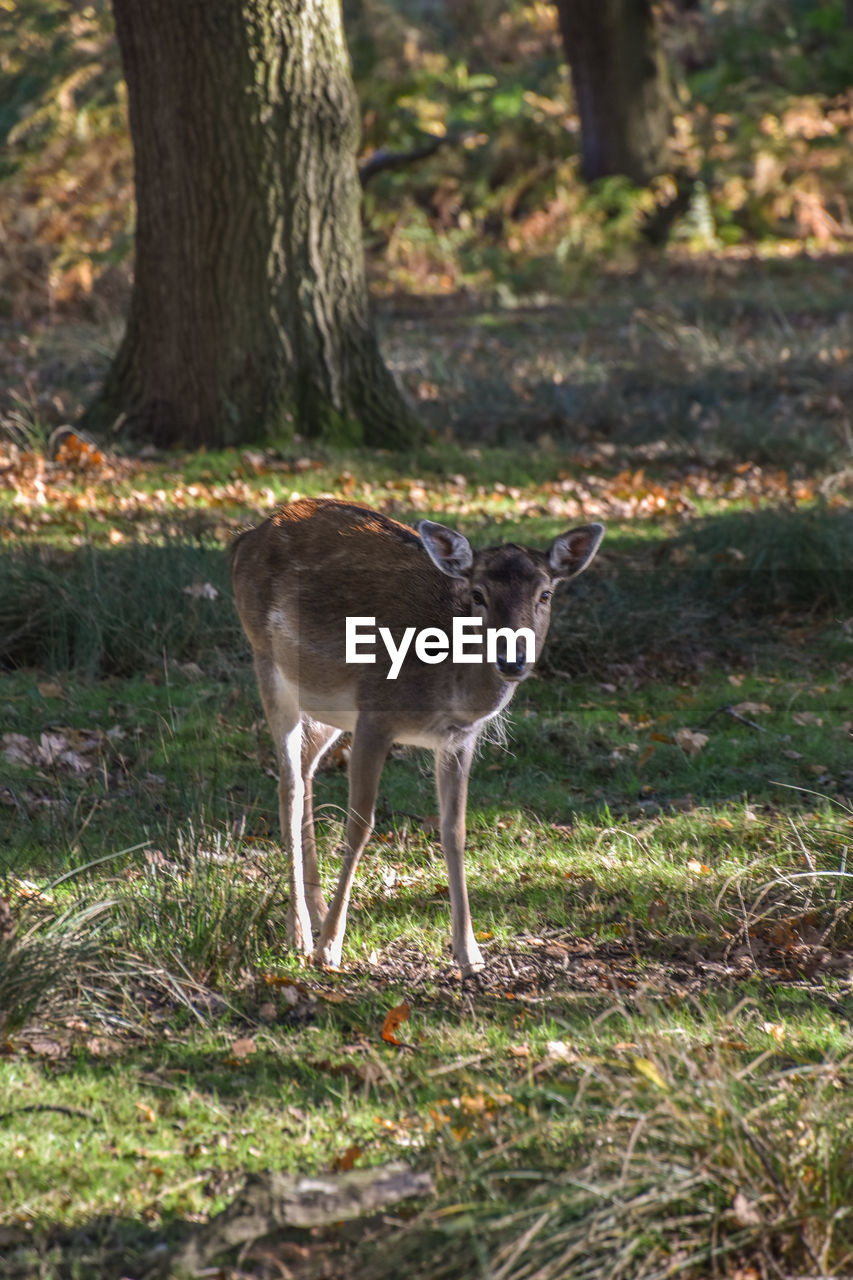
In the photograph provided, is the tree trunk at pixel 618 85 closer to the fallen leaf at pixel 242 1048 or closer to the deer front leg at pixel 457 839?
the deer front leg at pixel 457 839

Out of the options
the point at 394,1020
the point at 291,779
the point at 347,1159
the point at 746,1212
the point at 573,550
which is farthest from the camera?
the point at 291,779

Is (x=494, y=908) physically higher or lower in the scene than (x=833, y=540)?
lower

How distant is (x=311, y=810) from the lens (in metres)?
5.77

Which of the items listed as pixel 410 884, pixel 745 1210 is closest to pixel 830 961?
pixel 410 884

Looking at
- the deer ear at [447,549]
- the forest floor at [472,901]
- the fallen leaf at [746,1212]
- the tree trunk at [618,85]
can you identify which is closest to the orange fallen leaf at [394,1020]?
the forest floor at [472,901]

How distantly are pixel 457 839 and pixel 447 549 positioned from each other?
108 centimetres

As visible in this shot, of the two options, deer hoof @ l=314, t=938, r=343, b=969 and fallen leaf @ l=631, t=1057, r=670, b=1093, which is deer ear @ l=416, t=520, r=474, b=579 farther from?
fallen leaf @ l=631, t=1057, r=670, b=1093

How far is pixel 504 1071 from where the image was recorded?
4.44 meters

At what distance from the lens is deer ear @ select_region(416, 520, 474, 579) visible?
512 cm

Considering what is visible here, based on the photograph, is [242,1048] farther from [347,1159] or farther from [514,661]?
[514,661]

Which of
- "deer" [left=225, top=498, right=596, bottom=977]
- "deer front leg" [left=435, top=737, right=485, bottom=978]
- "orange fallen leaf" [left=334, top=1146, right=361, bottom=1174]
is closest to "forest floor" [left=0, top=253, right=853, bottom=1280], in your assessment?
"orange fallen leaf" [left=334, top=1146, right=361, bottom=1174]

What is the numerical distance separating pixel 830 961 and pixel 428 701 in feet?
5.93

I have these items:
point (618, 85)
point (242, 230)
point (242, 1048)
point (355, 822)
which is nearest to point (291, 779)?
point (355, 822)

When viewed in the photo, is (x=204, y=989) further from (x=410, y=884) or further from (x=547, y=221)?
(x=547, y=221)
